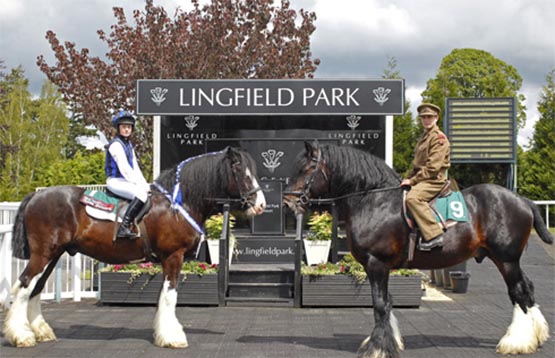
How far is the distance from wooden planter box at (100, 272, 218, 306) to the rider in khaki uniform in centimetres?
453

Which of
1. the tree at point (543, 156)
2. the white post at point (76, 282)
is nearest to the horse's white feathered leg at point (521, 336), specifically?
the white post at point (76, 282)

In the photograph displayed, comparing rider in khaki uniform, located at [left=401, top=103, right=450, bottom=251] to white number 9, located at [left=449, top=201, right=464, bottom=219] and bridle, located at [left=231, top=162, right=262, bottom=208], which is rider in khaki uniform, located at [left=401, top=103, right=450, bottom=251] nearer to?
white number 9, located at [left=449, top=201, right=464, bottom=219]

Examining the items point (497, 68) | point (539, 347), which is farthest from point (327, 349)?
point (497, 68)

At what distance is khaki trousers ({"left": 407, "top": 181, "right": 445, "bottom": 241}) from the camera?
6906mm

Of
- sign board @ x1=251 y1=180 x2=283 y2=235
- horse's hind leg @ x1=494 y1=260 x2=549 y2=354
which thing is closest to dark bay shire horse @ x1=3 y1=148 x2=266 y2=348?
horse's hind leg @ x1=494 y1=260 x2=549 y2=354

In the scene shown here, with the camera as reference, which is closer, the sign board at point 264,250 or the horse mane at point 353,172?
the horse mane at point 353,172

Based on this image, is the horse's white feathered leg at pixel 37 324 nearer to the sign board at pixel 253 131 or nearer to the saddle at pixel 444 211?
the saddle at pixel 444 211

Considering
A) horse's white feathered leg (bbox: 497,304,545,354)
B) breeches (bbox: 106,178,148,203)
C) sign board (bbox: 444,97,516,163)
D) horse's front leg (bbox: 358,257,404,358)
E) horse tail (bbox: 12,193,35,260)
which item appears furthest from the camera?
sign board (bbox: 444,97,516,163)

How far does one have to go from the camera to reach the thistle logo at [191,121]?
42.7 feet

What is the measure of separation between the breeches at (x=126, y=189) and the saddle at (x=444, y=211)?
10.0 ft

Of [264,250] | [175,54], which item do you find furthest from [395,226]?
[175,54]

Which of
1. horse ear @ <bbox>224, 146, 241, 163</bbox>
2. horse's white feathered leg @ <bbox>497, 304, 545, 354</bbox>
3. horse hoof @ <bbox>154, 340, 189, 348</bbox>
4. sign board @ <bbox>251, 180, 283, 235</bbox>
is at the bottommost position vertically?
horse hoof @ <bbox>154, 340, 189, 348</bbox>

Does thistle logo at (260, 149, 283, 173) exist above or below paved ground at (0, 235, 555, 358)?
above

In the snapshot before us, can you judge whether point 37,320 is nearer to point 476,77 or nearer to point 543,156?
point 543,156
